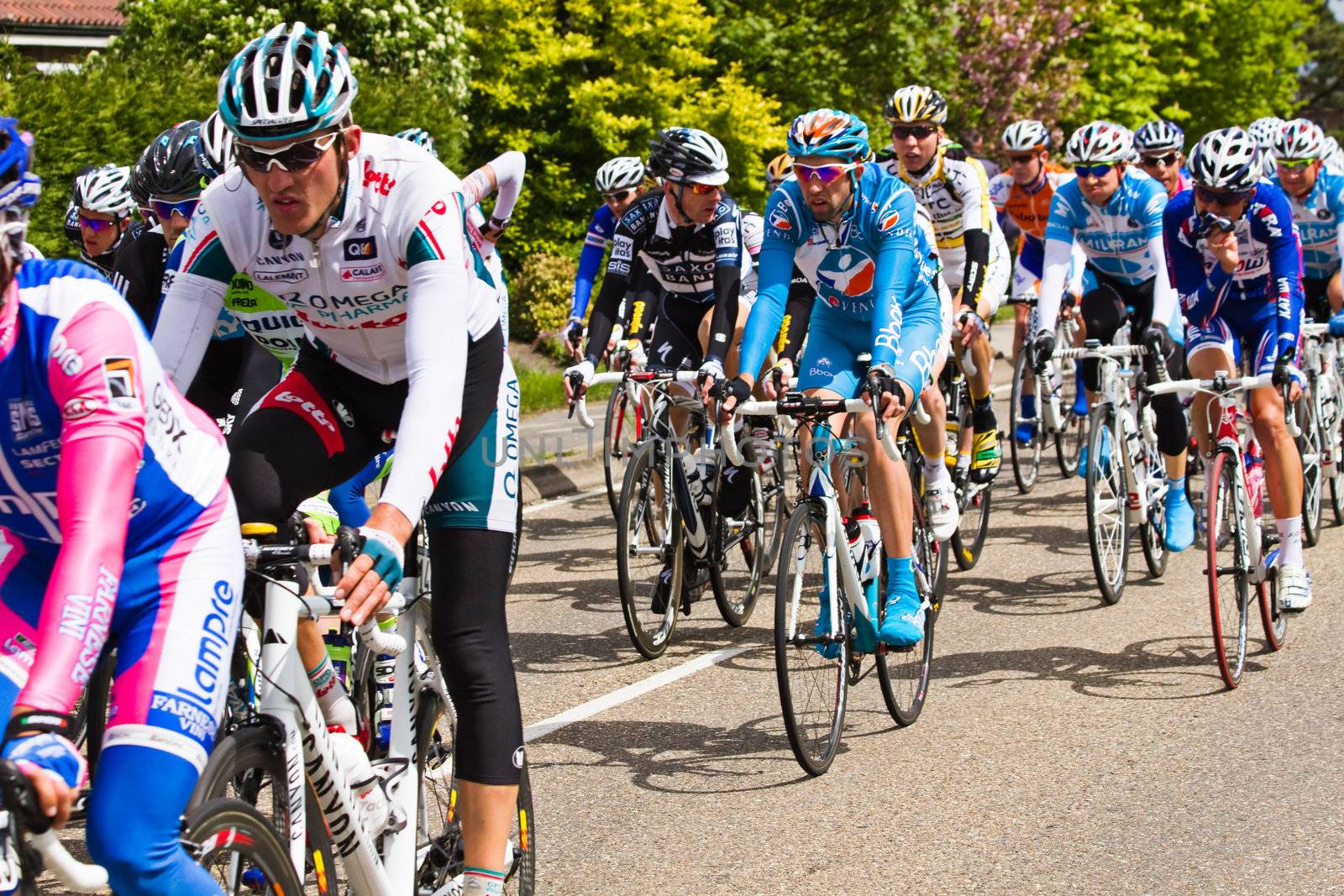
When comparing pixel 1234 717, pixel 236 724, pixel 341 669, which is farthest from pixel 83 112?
pixel 236 724

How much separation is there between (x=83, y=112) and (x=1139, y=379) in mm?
9086

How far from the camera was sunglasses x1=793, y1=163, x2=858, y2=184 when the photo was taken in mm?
6352

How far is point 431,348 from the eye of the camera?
3.55 m

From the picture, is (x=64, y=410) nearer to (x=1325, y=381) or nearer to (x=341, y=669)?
(x=341, y=669)

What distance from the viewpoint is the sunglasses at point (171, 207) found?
606 cm

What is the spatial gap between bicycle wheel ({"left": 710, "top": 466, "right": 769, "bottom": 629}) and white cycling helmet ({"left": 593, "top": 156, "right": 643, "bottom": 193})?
3.07 metres

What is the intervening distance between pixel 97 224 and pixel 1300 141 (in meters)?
7.45

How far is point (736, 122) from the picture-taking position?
2062cm

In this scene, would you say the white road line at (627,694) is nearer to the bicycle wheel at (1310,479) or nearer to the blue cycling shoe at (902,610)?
the blue cycling shoe at (902,610)

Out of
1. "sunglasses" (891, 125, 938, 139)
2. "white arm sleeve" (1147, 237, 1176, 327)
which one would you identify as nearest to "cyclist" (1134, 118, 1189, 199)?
"white arm sleeve" (1147, 237, 1176, 327)

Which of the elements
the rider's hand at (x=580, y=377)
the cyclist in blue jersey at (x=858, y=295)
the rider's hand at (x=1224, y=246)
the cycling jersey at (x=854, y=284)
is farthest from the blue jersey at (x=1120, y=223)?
the cyclist in blue jersey at (x=858, y=295)

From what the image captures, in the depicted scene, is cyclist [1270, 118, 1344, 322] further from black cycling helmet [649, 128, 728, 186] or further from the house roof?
the house roof

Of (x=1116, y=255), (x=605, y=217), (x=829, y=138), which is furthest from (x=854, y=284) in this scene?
(x=605, y=217)

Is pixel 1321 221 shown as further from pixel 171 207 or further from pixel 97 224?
pixel 171 207
